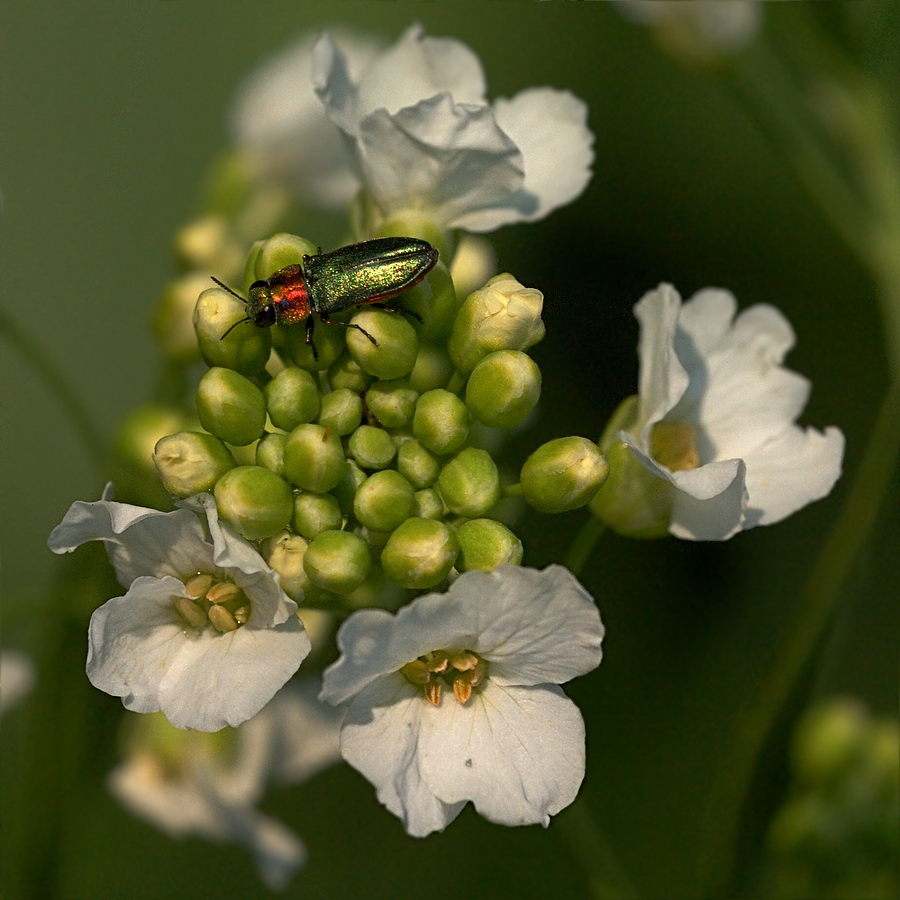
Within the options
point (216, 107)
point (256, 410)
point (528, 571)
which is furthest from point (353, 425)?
point (216, 107)

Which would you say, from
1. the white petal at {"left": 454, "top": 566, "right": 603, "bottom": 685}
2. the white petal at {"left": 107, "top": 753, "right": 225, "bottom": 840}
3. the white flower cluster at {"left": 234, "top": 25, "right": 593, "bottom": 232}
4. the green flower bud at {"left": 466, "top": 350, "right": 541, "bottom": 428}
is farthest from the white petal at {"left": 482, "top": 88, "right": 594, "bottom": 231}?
the white petal at {"left": 107, "top": 753, "right": 225, "bottom": 840}

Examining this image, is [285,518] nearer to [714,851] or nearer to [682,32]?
[714,851]

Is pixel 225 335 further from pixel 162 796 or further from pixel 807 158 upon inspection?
pixel 807 158

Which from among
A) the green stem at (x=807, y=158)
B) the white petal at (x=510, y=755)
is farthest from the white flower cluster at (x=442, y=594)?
the green stem at (x=807, y=158)

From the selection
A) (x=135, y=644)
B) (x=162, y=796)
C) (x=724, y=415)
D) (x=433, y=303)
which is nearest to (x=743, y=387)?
(x=724, y=415)

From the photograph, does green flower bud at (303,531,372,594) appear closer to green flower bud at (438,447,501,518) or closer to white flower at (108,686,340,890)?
green flower bud at (438,447,501,518)

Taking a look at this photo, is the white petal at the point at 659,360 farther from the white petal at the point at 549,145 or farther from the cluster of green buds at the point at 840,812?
the cluster of green buds at the point at 840,812
